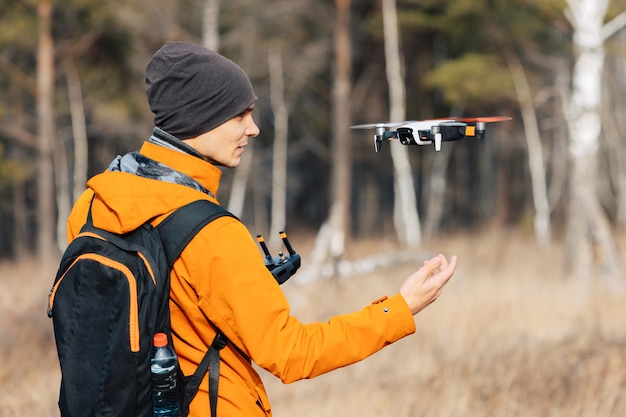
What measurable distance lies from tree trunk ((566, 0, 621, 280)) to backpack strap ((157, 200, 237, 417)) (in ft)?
31.2

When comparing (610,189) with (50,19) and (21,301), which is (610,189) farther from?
(21,301)

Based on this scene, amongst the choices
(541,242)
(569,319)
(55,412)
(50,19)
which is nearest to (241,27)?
(50,19)

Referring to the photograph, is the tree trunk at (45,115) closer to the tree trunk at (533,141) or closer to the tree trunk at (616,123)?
the tree trunk at (533,141)

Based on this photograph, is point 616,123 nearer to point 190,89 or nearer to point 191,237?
point 190,89

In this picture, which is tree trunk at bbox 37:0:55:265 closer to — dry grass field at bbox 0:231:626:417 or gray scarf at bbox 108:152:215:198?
dry grass field at bbox 0:231:626:417

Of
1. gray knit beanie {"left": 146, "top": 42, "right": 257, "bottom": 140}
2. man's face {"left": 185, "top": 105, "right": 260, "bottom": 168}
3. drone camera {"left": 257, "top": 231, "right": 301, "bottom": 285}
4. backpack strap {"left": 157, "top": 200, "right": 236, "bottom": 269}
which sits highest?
gray knit beanie {"left": 146, "top": 42, "right": 257, "bottom": 140}

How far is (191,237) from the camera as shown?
1.86 metres

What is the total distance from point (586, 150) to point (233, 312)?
10013 millimetres

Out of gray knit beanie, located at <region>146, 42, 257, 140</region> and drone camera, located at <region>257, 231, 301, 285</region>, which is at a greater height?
gray knit beanie, located at <region>146, 42, 257, 140</region>

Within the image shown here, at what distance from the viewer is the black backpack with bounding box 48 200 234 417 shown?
1.82 metres

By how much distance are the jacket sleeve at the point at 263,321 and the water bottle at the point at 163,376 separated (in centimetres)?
11

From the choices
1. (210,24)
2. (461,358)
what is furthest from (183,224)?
(210,24)

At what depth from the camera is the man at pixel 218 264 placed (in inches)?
73.0

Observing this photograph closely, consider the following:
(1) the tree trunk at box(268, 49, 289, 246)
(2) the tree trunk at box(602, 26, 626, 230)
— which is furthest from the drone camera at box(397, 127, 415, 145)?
(2) the tree trunk at box(602, 26, 626, 230)
